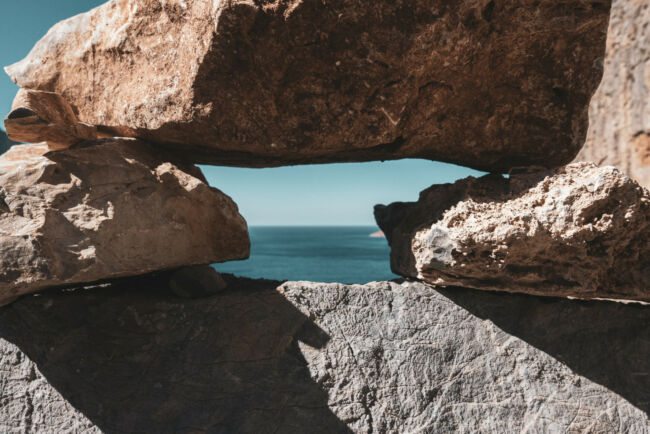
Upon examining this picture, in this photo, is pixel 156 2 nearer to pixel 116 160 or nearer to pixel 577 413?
pixel 116 160

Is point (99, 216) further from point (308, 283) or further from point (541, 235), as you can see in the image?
point (541, 235)

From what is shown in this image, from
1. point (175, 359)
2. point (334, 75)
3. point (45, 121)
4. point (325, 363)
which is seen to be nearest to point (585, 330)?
point (325, 363)

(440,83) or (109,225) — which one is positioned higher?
(440,83)

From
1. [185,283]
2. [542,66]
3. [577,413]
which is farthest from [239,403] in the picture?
[542,66]

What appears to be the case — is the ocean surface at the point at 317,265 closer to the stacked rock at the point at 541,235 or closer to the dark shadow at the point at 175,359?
the dark shadow at the point at 175,359

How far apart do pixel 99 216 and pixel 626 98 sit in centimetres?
609

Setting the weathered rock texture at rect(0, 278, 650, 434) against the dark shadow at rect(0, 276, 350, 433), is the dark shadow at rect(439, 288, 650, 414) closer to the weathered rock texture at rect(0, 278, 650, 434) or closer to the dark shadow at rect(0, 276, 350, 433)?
the weathered rock texture at rect(0, 278, 650, 434)

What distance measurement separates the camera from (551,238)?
A: 60.1 inches

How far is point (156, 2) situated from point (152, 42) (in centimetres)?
17

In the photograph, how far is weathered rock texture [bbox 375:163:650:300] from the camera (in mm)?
1503

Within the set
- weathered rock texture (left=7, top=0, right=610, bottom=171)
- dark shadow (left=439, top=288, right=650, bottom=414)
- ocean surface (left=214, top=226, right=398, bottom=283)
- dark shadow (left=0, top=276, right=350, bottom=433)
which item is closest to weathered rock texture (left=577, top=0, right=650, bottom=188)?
dark shadow (left=439, top=288, right=650, bottom=414)

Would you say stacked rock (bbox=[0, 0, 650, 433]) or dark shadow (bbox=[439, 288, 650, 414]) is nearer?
stacked rock (bbox=[0, 0, 650, 433])

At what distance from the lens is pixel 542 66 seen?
1721mm

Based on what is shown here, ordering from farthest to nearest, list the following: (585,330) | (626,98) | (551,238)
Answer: (626,98) < (585,330) < (551,238)
